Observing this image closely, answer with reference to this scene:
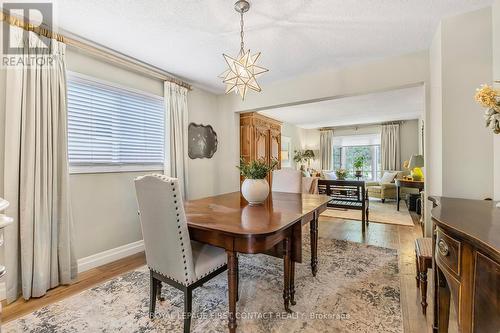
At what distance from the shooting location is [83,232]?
2398 millimetres

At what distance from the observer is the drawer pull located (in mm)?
972

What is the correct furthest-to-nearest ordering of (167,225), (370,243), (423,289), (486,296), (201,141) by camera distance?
(201,141) → (370,243) → (423,289) → (167,225) → (486,296)

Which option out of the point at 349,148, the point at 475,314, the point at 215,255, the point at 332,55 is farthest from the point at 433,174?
the point at 349,148

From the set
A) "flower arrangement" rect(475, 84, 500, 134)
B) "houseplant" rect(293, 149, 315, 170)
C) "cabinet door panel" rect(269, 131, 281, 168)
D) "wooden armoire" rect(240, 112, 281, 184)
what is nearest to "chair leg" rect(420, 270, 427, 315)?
"flower arrangement" rect(475, 84, 500, 134)

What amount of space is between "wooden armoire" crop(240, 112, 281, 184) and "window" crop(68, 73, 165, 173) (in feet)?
5.32

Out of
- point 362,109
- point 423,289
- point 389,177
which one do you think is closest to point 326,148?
point 389,177

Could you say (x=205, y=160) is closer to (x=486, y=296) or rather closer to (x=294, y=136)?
(x=486, y=296)

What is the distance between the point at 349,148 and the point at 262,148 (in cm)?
428

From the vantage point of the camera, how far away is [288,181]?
294 centimetres

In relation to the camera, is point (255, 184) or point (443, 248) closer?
point (443, 248)

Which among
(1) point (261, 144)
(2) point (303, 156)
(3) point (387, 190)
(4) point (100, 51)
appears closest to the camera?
(4) point (100, 51)

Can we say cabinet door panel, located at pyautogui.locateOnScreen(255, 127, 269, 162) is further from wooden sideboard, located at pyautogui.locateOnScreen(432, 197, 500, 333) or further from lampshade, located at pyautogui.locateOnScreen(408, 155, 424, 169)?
wooden sideboard, located at pyautogui.locateOnScreen(432, 197, 500, 333)

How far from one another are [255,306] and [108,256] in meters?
1.82

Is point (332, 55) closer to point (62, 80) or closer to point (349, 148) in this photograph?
point (62, 80)
